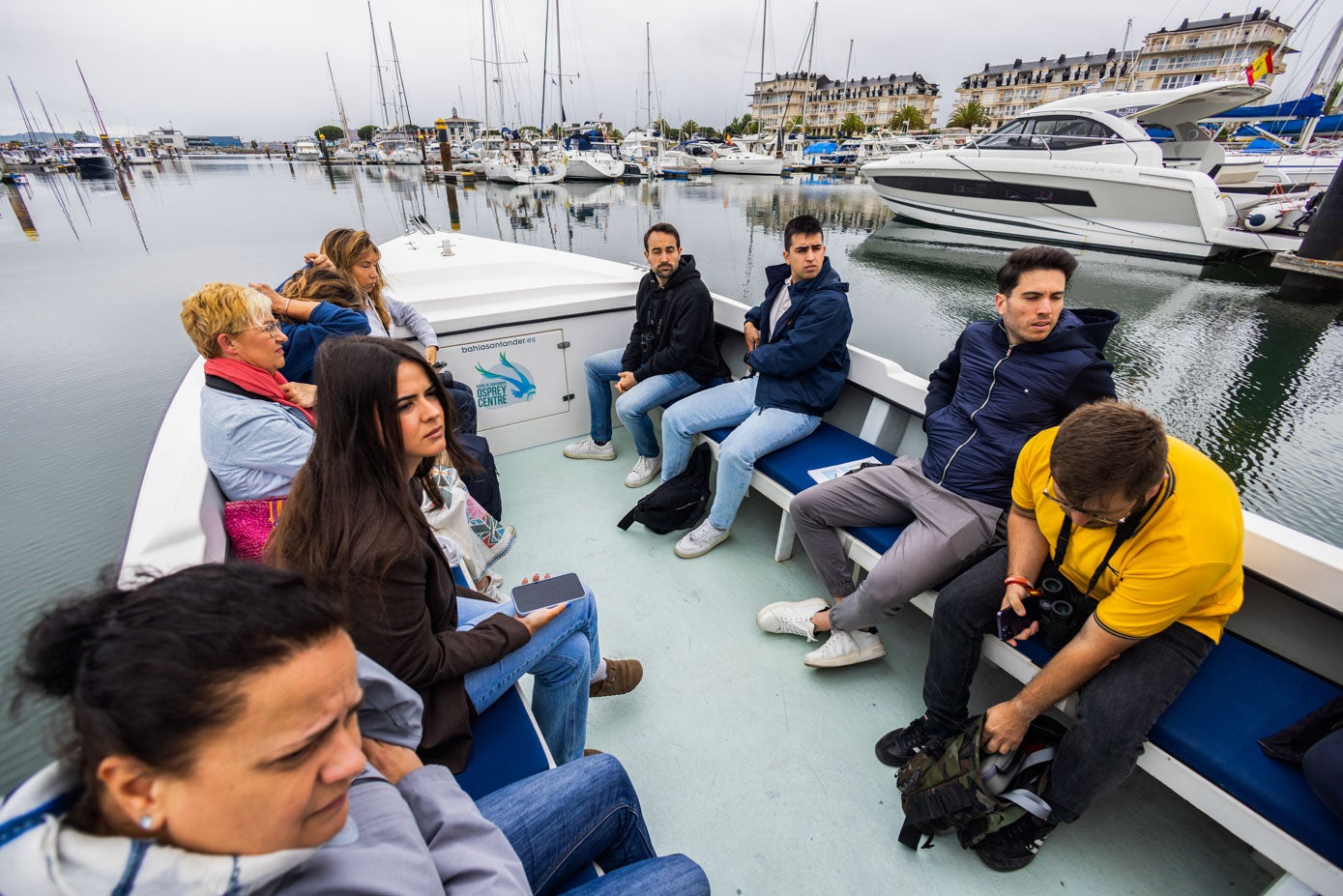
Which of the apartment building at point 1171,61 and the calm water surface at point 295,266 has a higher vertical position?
the apartment building at point 1171,61

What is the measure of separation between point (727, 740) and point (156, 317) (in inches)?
237

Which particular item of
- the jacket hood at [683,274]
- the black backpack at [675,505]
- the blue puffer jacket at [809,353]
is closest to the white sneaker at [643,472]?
the black backpack at [675,505]

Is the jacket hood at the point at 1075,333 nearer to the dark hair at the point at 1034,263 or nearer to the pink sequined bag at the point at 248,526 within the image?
the dark hair at the point at 1034,263

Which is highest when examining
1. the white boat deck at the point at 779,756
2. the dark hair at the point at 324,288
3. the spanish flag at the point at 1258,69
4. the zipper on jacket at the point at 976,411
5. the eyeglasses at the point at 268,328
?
the spanish flag at the point at 1258,69

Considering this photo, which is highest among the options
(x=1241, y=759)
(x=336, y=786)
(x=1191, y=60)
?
(x=1191, y=60)

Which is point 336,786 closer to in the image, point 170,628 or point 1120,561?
point 170,628

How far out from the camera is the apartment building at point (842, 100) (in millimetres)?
60188

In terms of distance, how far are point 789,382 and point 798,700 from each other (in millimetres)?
1309

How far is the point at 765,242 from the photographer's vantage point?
11.7 m

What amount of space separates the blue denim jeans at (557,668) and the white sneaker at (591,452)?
1706 mm

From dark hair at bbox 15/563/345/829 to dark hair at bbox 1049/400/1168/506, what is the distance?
1415 mm

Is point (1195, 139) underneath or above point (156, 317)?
above

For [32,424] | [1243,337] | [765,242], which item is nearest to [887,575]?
[32,424]

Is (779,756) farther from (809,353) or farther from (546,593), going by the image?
(809,353)
